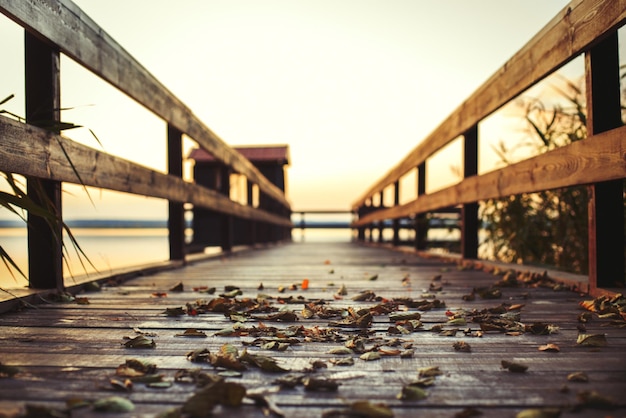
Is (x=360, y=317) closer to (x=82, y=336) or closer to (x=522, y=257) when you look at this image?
(x=82, y=336)

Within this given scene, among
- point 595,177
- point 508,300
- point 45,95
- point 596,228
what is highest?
point 45,95

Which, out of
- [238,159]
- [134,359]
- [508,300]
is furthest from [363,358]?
[238,159]

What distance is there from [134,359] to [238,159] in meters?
5.26

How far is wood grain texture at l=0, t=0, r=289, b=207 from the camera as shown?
2.00 m

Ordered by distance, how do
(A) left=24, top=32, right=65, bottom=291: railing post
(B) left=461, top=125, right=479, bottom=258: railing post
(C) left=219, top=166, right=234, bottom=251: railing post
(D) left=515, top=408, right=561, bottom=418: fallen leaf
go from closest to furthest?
1. (D) left=515, top=408, right=561, bottom=418: fallen leaf
2. (A) left=24, top=32, right=65, bottom=291: railing post
3. (B) left=461, top=125, right=479, bottom=258: railing post
4. (C) left=219, top=166, right=234, bottom=251: railing post

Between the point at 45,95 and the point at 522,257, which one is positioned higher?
the point at 45,95

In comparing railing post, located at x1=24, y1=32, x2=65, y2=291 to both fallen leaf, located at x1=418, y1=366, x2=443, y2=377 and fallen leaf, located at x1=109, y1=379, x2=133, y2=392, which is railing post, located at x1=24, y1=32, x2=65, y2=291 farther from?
fallen leaf, located at x1=418, y1=366, x2=443, y2=377

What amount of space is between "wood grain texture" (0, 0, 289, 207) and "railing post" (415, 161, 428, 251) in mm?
2878

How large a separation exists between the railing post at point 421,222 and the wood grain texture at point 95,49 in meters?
2.88

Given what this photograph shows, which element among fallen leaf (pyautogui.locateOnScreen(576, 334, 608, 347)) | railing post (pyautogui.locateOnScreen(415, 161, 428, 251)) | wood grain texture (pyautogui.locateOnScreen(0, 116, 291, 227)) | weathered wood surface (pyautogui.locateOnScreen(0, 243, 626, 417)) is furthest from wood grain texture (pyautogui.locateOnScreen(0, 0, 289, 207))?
railing post (pyautogui.locateOnScreen(415, 161, 428, 251))

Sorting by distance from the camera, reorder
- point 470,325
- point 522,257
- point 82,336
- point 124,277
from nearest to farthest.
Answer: point 82,336 < point 470,325 < point 124,277 < point 522,257

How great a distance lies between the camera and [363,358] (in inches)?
51.9

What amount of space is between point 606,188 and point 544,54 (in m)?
0.82

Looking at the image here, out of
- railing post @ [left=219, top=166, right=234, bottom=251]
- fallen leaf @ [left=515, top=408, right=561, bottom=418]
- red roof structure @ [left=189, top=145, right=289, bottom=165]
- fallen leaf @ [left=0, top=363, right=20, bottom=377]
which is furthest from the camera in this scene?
red roof structure @ [left=189, top=145, right=289, bottom=165]
